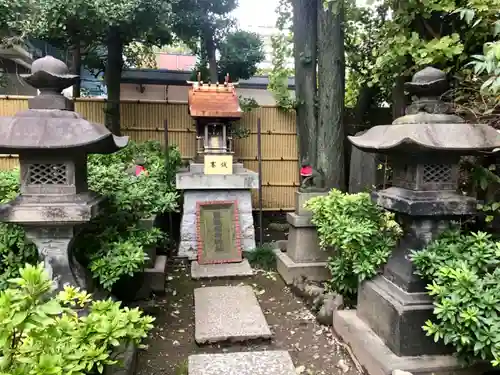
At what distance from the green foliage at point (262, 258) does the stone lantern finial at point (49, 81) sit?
12.7 ft

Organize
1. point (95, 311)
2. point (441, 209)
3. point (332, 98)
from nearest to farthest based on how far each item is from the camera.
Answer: point (95, 311), point (441, 209), point (332, 98)

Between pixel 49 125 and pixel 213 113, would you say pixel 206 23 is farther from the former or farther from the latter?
pixel 49 125

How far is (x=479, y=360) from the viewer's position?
2799 millimetres

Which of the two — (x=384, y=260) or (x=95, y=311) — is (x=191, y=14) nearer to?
(x=384, y=260)

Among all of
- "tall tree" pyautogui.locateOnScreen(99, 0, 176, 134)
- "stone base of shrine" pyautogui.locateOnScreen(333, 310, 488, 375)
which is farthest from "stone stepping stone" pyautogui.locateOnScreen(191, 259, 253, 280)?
"tall tree" pyautogui.locateOnScreen(99, 0, 176, 134)

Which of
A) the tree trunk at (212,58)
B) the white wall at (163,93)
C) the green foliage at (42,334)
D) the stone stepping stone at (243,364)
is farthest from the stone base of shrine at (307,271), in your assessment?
the white wall at (163,93)

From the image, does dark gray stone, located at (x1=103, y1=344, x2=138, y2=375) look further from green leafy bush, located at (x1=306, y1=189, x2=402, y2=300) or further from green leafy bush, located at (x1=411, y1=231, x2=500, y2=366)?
green leafy bush, located at (x1=411, y1=231, x2=500, y2=366)

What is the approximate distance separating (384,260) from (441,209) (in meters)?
0.72

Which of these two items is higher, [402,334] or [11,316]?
[11,316]

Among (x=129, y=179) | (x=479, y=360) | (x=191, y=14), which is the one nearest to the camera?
(x=479, y=360)

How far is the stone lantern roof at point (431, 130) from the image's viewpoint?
2.84 m

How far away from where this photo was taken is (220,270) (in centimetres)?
571

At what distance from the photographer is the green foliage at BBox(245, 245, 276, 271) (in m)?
6.02

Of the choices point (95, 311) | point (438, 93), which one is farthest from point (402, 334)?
point (95, 311)
